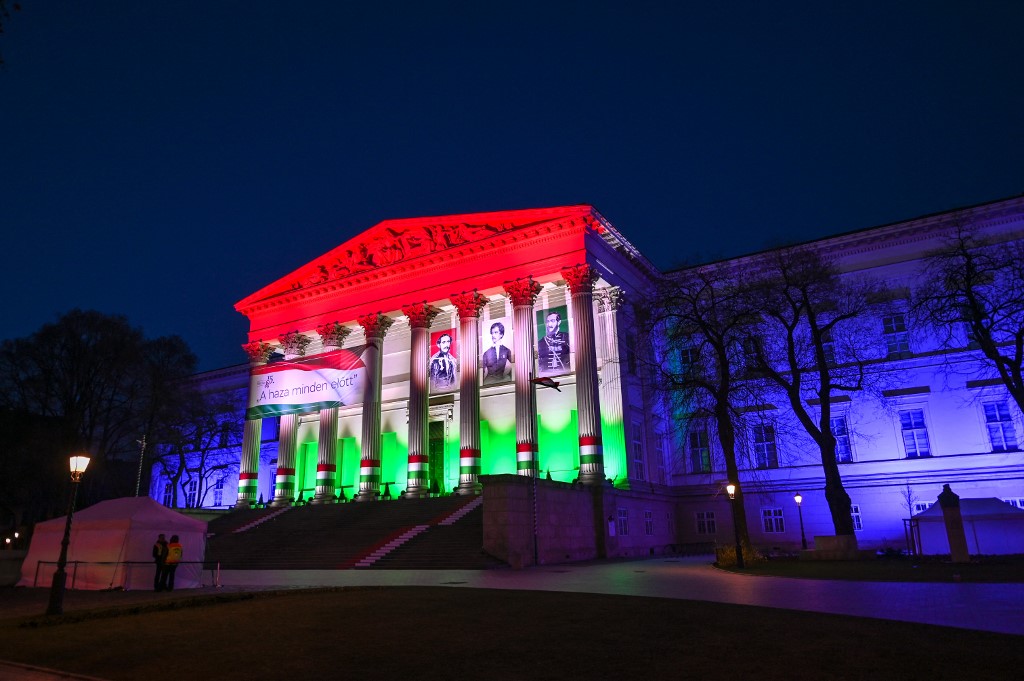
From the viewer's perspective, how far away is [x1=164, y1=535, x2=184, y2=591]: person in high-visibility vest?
1878cm

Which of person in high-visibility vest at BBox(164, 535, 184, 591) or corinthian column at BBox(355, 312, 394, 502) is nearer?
person in high-visibility vest at BBox(164, 535, 184, 591)

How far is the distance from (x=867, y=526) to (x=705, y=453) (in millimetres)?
9014

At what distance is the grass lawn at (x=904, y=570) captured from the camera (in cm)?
1677

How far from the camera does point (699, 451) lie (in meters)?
40.2

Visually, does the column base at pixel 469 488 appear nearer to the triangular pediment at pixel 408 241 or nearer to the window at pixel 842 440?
the triangular pediment at pixel 408 241

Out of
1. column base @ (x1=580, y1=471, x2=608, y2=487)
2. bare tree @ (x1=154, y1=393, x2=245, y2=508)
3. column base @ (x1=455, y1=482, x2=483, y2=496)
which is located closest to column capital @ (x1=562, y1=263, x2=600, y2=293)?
column base @ (x1=580, y1=471, x2=608, y2=487)

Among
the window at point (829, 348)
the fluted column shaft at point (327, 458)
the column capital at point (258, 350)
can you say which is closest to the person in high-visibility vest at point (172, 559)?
the fluted column shaft at point (327, 458)

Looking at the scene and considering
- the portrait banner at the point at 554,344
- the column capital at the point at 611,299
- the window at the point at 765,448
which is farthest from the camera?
the column capital at the point at 611,299

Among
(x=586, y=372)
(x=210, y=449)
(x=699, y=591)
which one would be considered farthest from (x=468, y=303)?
(x=210, y=449)

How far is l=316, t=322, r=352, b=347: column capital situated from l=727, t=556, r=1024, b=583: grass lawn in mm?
29772

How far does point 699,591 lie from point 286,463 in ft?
111

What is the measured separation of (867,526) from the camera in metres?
34.5

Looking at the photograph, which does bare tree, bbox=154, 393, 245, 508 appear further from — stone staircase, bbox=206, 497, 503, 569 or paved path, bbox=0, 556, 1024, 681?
paved path, bbox=0, 556, 1024, 681

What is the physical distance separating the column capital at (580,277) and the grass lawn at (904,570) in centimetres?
1625
